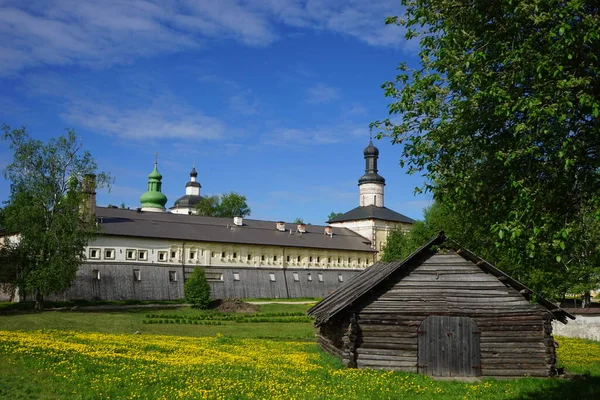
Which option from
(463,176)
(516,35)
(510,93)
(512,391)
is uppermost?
(516,35)

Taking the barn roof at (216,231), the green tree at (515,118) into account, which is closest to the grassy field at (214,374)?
the green tree at (515,118)

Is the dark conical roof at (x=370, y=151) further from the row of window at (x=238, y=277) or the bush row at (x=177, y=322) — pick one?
the bush row at (x=177, y=322)

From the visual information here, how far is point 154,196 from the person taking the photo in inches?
3661

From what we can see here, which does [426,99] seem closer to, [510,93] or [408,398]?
[510,93]

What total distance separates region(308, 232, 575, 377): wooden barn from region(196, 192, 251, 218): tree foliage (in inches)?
3367

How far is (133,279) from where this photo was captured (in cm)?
5475

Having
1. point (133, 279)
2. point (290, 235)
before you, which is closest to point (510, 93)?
point (133, 279)

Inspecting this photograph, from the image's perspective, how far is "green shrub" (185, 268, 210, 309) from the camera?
163ft

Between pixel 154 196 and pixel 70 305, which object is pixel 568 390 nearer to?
pixel 70 305

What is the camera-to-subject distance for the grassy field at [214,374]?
47.2ft

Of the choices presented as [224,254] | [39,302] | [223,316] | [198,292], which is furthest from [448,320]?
[224,254]

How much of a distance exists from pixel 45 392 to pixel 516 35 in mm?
12910

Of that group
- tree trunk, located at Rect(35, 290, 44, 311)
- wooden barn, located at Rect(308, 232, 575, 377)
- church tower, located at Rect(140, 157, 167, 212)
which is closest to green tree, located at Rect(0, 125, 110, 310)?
tree trunk, located at Rect(35, 290, 44, 311)

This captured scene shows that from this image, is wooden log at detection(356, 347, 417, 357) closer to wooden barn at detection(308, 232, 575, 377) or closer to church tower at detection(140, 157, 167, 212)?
wooden barn at detection(308, 232, 575, 377)
